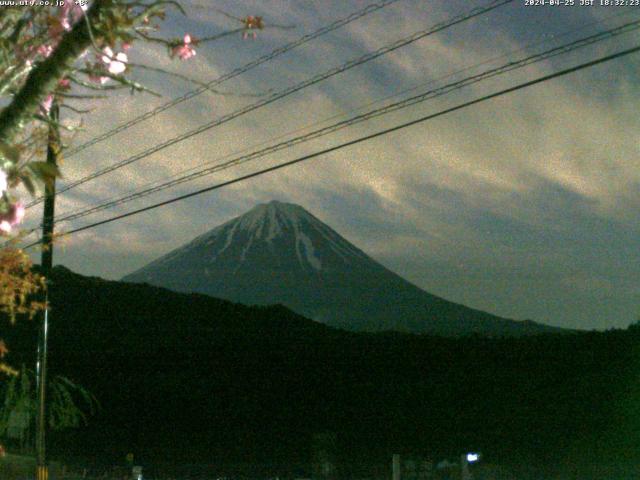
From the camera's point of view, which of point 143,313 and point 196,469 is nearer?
point 196,469

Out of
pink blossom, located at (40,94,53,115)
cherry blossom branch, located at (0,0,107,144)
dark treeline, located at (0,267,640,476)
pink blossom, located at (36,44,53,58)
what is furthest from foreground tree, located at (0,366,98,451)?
cherry blossom branch, located at (0,0,107,144)

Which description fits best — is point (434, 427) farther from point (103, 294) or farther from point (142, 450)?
point (103, 294)

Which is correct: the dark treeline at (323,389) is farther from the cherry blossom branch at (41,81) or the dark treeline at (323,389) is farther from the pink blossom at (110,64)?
the cherry blossom branch at (41,81)

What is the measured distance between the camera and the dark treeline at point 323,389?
1623 inches

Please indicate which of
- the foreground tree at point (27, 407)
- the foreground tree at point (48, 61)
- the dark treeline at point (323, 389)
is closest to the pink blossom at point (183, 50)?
the foreground tree at point (48, 61)

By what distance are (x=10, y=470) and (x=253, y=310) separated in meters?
48.9

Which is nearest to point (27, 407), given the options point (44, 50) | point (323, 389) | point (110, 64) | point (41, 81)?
point (44, 50)

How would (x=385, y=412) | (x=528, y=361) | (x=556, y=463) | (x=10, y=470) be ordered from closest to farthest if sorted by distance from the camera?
(x=10, y=470)
(x=556, y=463)
(x=385, y=412)
(x=528, y=361)

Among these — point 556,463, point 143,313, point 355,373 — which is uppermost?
point 143,313

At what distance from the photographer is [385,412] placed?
4931cm

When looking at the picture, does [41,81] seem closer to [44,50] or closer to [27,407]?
[44,50]

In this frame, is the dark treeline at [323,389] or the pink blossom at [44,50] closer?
the pink blossom at [44,50]

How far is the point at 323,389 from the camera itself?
52.2 meters

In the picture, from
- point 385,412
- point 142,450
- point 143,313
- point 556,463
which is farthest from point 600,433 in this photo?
point 143,313
